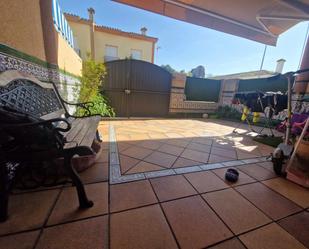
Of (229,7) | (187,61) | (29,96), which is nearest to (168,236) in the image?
(29,96)

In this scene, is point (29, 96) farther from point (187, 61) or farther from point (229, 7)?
point (187, 61)

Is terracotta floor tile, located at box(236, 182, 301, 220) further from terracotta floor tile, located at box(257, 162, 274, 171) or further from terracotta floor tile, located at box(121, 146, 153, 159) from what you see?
terracotta floor tile, located at box(121, 146, 153, 159)

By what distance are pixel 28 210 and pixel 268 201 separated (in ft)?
6.58

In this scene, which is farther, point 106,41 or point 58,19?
point 106,41

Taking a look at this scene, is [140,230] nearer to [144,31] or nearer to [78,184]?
[78,184]

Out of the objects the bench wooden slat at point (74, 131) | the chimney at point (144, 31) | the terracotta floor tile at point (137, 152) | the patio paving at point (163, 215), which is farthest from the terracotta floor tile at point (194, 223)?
the chimney at point (144, 31)

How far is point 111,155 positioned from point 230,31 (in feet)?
13.1

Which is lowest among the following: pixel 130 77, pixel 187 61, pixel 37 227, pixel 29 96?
pixel 37 227

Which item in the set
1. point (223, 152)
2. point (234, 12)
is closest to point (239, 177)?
Answer: point (223, 152)

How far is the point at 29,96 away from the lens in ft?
4.62

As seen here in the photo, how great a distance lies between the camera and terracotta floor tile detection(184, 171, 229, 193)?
1441 mm

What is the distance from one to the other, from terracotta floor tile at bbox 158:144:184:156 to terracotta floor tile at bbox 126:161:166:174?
0.51m

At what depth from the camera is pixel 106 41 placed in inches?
325

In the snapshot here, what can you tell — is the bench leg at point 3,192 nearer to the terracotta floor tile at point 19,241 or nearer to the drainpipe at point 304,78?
the terracotta floor tile at point 19,241
